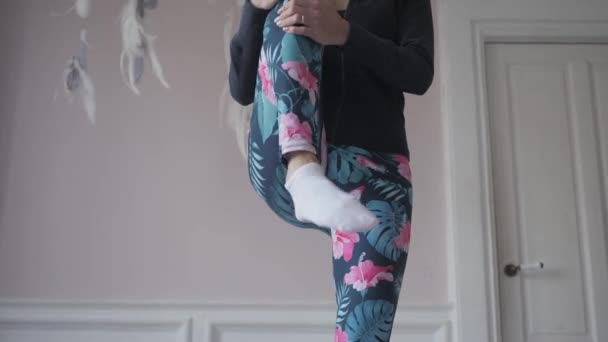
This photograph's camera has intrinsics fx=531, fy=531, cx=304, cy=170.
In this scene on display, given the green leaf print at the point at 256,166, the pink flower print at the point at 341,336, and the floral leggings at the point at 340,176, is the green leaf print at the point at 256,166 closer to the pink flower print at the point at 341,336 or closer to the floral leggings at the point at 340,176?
the floral leggings at the point at 340,176

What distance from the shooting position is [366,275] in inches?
28.6

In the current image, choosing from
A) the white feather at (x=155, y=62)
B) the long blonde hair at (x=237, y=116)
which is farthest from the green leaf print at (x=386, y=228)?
the white feather at (x=155, y=62)

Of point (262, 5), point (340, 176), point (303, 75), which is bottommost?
point (340, 176)

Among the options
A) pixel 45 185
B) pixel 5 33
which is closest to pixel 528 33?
pixel 45 185

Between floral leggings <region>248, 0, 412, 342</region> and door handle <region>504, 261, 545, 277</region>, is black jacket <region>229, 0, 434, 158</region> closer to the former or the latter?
floral leggings <region>248, 0, 412, 342</region>

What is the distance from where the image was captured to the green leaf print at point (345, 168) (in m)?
0.77

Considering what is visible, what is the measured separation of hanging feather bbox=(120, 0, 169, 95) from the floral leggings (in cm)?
130

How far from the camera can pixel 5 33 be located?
2.00m

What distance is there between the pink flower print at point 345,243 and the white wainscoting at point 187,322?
3.39 ft

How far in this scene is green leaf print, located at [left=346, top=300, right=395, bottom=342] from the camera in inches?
28.0

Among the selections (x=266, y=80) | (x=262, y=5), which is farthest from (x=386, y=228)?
(x=262, y=5)

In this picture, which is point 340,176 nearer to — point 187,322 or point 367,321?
point 367,321

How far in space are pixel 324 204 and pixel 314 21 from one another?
0.26 m

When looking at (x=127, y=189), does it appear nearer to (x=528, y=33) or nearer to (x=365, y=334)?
(x=365, y=334)
